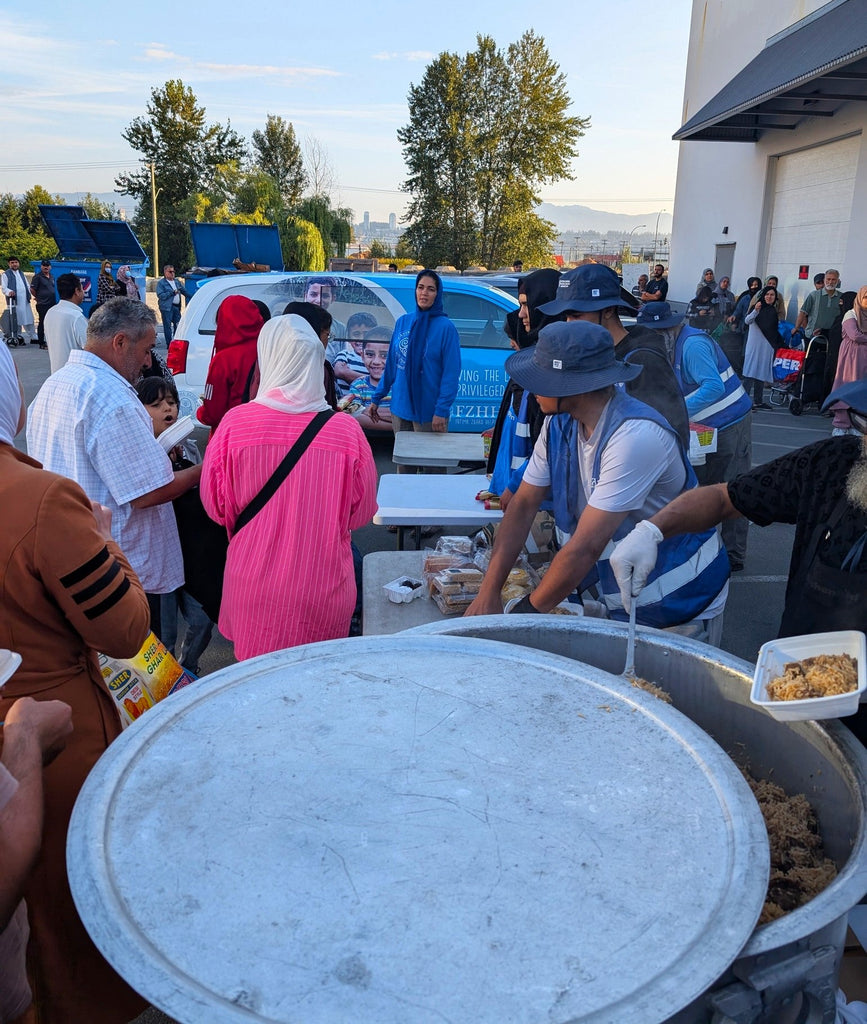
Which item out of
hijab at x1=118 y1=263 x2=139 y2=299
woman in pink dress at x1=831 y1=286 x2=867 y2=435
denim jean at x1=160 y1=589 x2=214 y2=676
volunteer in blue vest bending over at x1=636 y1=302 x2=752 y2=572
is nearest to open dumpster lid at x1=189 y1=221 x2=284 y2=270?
hijab at x1=118 y1=263 x2=139 y2=299

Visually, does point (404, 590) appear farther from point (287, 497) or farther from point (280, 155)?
point (280, 155)

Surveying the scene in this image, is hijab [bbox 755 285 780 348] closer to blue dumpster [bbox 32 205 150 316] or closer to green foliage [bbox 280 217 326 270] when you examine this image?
blue dumpster [bbox 32 205 150 316]

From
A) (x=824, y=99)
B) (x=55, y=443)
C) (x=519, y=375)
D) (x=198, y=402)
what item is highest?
(x=824, y=99)

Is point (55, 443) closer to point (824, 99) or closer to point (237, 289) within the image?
point (237, 289)

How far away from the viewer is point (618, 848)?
1.21 metres

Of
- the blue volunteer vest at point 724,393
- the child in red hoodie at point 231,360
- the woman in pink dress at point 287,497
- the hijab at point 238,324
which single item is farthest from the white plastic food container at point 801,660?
the hijab at point 238,324

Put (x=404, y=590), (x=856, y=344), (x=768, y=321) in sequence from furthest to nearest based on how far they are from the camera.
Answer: (x=768, y=321), (x=856, y=344), (x=404, y=590)

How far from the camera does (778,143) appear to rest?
16.4 metres

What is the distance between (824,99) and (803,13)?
3.93m

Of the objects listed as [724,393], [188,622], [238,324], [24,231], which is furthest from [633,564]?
[24,231]

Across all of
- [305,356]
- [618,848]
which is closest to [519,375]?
[305,356]

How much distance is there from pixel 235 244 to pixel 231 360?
1356 centimetres

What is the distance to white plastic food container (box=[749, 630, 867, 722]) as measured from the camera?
1389mm

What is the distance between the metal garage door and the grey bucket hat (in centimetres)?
1317
